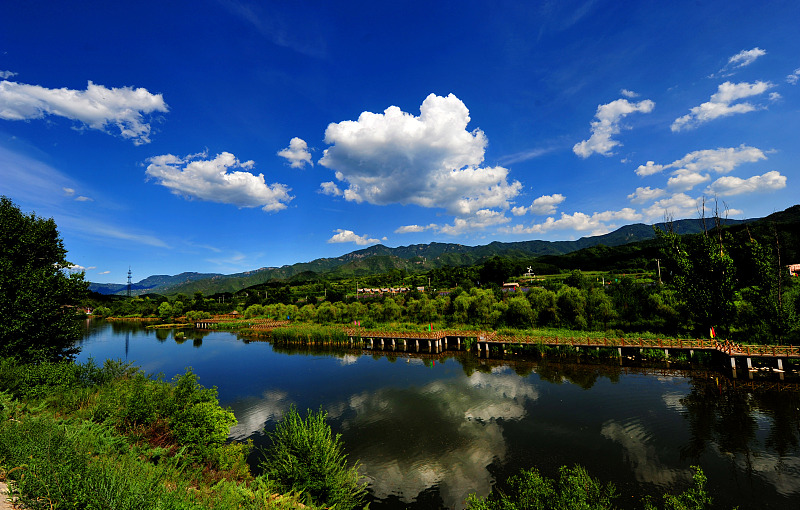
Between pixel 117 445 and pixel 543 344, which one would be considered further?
pixel 543 344

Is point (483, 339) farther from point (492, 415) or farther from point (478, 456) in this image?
point (478, 456)

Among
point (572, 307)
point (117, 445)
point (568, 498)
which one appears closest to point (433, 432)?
point (568, 498)

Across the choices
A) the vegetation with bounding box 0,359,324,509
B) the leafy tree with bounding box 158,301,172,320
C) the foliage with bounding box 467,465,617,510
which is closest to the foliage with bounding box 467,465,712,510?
the foliage with bounding box 467,465,617,510

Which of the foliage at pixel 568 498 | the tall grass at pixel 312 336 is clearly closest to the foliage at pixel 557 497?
the foliage at pixel 568 498

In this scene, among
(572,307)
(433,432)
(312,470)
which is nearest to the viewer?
(312,470)

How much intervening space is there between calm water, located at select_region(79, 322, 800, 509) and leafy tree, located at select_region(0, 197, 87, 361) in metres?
12.7

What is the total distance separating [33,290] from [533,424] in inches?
1294

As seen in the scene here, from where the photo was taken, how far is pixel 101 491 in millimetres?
6617

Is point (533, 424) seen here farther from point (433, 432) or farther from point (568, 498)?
point (568, 498)

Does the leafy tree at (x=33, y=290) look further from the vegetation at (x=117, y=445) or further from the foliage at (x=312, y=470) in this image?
the foliage at (x=312, y=470)

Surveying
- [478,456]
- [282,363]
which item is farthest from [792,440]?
[282,363]

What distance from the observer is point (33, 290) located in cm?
2053

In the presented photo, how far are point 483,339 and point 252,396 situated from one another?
89.4 feet

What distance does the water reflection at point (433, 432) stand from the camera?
49.9 feet
